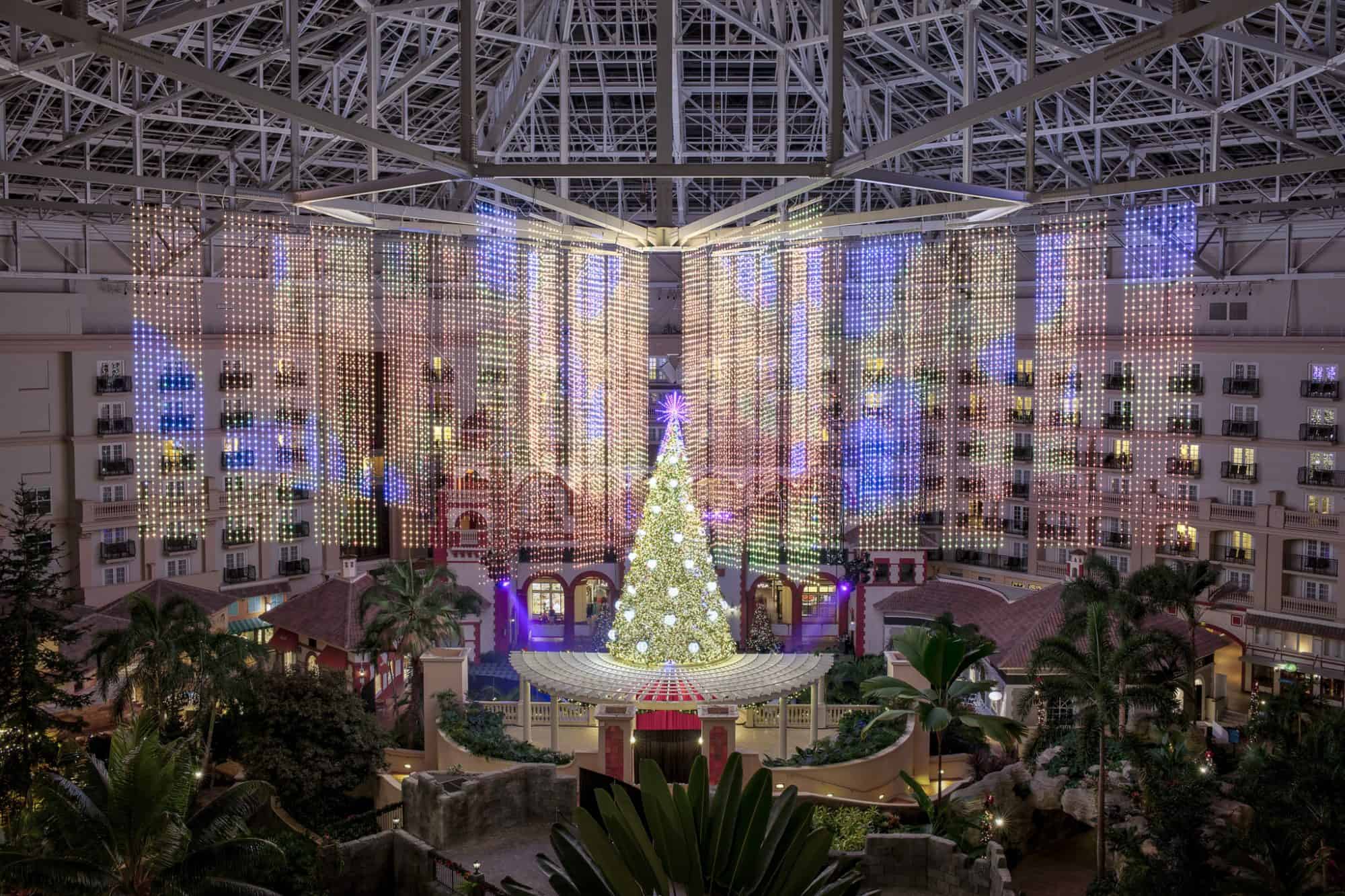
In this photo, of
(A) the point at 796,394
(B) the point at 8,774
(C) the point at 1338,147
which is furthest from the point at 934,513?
(B) the point at 8,774

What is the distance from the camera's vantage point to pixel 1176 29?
327 inches

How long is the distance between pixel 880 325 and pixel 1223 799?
1706cm

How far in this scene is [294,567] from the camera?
103 feet

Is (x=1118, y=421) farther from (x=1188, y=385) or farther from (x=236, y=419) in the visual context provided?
(x=236, y=419)

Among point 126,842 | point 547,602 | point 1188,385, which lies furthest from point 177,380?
point 1188,385

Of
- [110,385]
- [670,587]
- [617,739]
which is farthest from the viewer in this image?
[110,385]

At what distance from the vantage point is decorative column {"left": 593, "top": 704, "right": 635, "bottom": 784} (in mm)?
16938

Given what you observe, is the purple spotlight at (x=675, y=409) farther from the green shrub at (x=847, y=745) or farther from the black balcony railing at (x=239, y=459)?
the black balcony railing at (x=239, y=459)

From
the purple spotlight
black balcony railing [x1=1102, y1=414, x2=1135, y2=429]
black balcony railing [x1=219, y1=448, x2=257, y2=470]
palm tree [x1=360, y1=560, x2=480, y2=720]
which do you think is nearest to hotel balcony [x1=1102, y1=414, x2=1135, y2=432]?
black balcony railing [x1=1102, y1=414, x2=1135, y2=429]

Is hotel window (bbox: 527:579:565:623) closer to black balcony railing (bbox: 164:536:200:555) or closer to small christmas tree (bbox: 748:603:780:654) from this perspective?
small christmas tree (bbox: 748:603:780:654)

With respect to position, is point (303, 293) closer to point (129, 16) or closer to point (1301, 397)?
point (129, 16)

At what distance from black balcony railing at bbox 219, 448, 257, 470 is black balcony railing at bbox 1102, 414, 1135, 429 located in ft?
66.8

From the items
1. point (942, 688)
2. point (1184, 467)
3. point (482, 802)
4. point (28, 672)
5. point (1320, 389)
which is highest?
point (1320, 389)

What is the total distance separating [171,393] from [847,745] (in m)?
18.8
